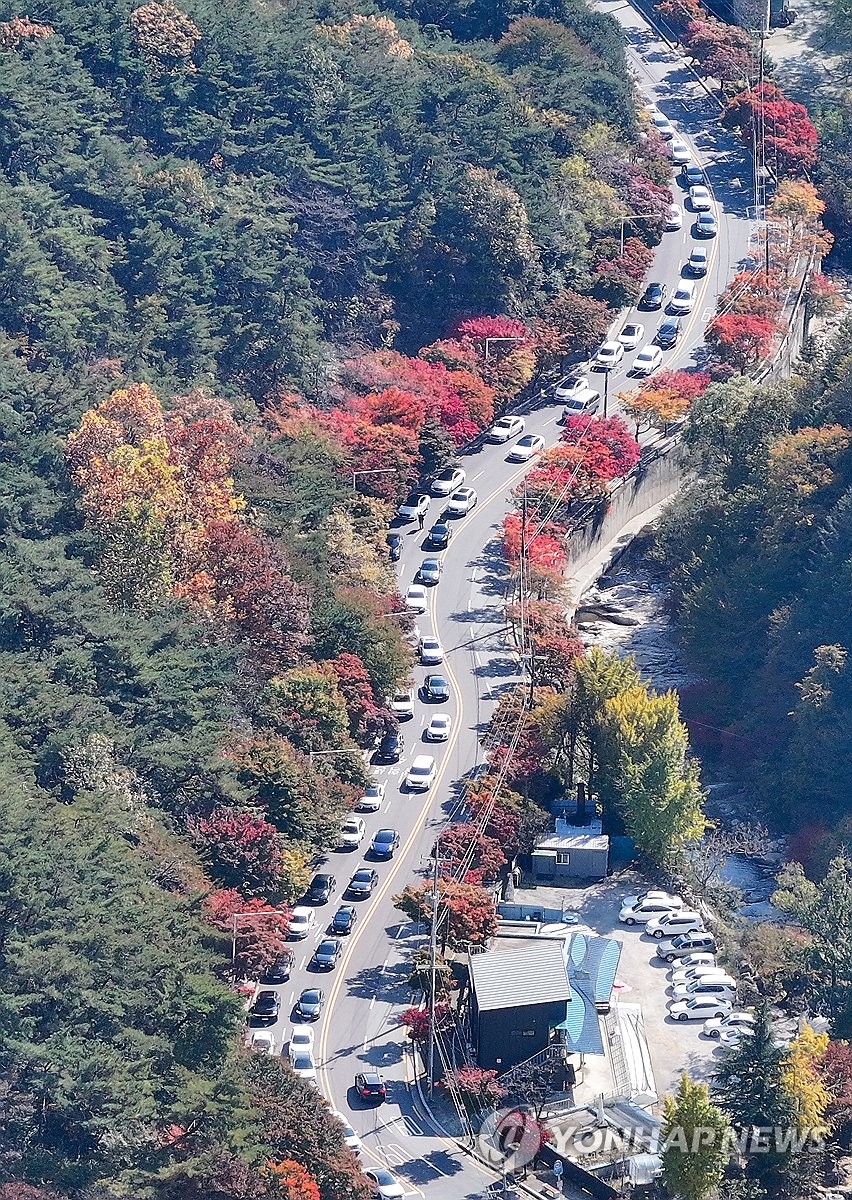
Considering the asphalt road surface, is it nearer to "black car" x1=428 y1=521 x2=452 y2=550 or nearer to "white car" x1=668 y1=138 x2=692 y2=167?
"black car" x1=428 y1=521 x2=452 y2=550

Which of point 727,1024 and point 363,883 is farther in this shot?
point 363,883

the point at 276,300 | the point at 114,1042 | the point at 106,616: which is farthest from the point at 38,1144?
the point at 276,300

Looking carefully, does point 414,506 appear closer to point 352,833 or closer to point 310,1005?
point 352,833

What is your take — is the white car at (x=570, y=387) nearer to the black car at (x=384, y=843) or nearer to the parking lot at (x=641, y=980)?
the parking lot at (x=641, y=980)

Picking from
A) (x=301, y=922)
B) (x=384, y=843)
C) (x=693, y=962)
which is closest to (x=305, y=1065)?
(x=301, y=922)

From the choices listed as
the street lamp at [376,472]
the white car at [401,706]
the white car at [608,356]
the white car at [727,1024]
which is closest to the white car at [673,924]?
the white car at [727,1024]

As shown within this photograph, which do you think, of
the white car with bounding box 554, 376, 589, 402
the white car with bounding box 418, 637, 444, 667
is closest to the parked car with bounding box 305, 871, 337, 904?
the white car with bounding box 418, 637, 444, 667
